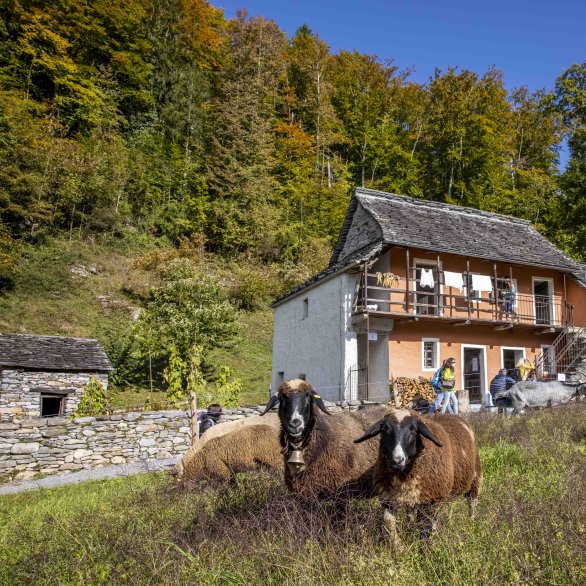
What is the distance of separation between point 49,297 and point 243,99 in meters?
23.4

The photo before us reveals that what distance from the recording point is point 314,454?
582 centimetres

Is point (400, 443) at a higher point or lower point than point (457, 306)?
lower

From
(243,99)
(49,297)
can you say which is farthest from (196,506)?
(243,99)

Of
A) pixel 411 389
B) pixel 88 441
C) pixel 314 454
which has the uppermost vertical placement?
pixel 314 454

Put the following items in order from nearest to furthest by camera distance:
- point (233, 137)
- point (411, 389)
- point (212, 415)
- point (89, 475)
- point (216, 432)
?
point (216, 432) → point (89, 475) → point (212, 415) → point (411, 389) → point (233, 137)

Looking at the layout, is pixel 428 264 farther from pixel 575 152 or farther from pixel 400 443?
pixel 400 443

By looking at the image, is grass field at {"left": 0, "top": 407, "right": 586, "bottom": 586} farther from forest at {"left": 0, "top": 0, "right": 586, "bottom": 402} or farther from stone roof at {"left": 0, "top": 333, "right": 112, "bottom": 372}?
forest at {"left": 0, "top": 0, "right": 586, "bottom": 402}

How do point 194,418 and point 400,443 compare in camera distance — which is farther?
point 194,418

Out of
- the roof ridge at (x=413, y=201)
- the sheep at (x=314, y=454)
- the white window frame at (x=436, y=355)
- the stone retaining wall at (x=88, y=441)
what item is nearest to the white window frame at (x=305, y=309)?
the white window frame at (x=436, y=355)

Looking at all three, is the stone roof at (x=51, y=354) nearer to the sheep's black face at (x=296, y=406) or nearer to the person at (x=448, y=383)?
the person at (x=448, y=383)

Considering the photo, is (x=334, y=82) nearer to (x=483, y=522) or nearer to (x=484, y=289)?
(x=484, y=289)

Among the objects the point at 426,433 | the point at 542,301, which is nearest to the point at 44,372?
the point at 426,433

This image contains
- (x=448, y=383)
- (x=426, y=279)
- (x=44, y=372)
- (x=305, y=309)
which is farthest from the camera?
(x=305, y=309)

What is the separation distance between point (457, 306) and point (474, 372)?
10.4ft
